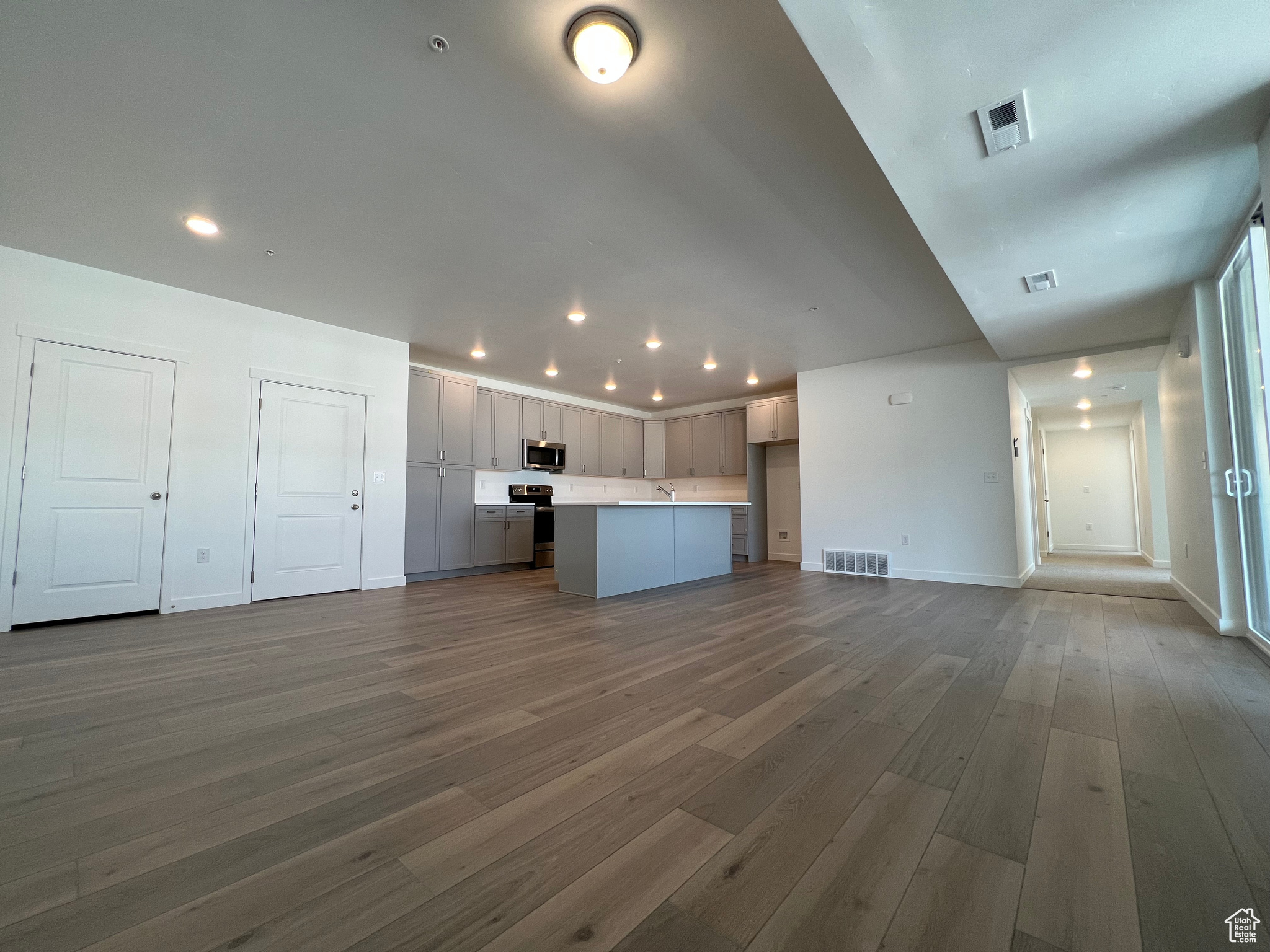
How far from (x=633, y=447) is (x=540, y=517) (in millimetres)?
2291

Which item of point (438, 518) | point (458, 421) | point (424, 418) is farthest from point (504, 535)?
point (424, 418)

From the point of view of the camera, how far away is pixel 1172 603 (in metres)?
4.36

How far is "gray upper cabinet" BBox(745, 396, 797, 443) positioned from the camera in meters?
7.38

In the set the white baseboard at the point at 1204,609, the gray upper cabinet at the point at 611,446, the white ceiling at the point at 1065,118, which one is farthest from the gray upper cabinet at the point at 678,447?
the white baseboard at the point at 1204,609

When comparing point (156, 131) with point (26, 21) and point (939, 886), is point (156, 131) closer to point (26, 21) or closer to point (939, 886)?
point (26, 21)

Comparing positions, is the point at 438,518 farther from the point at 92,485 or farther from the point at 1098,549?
the point at 1098,549

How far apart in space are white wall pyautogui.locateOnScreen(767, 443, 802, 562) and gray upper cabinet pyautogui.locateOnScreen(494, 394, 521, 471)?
4.00m

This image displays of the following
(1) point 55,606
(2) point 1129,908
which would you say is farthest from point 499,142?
(1) point 55,606

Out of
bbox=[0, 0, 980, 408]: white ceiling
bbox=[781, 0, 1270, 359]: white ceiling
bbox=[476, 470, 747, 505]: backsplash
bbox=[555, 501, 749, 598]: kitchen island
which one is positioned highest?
bbox=[0, 0, 980, 408]: white ceiling

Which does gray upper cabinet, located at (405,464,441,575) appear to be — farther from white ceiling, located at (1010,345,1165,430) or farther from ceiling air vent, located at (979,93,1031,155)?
white ceiling, located at (1010,345,1165,430)

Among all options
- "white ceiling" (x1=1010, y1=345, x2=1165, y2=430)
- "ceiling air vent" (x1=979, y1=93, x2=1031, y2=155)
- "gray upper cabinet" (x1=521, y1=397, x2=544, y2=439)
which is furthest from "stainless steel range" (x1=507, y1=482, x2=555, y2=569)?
"ceiling air vent" (x1=979, y1=93, x2=1031, y2=155)

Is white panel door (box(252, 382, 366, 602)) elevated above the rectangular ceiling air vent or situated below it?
below

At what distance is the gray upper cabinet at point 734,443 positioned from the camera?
8.03m

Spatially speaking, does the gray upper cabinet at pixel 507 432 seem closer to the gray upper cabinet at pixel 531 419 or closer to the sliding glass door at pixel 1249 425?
the gray upper cabinet at pixel 531 419
